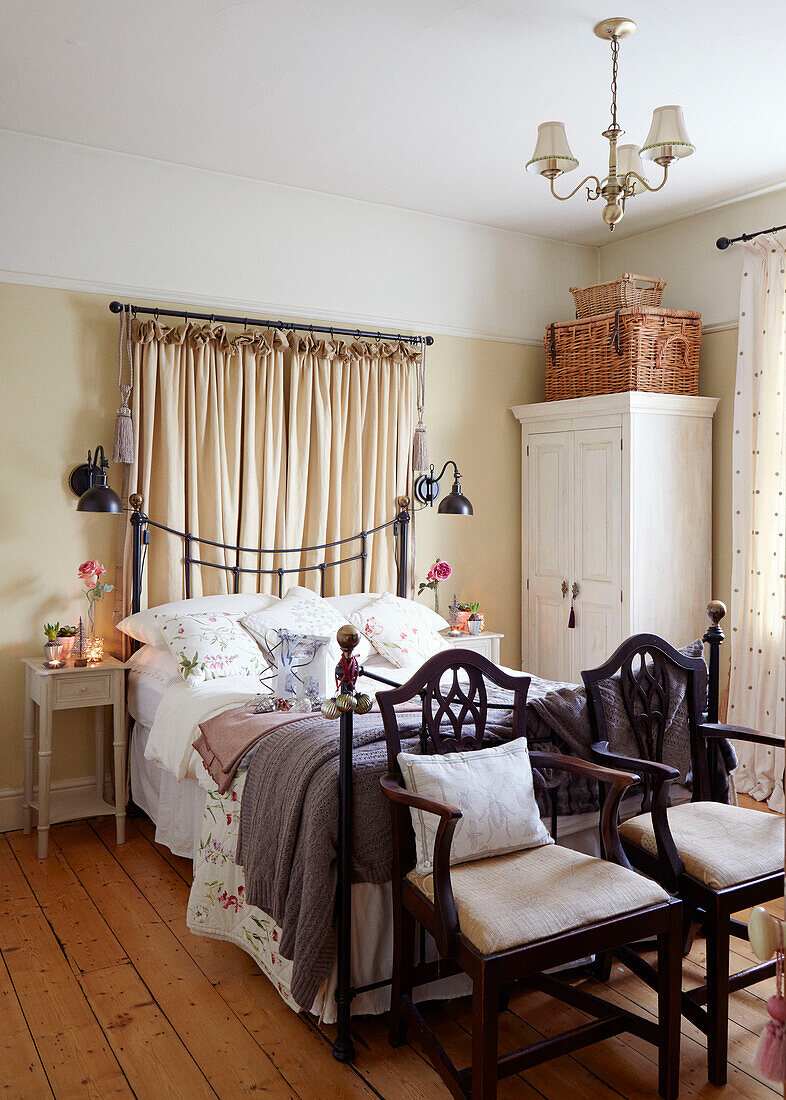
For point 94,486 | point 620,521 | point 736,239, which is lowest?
point 620,521

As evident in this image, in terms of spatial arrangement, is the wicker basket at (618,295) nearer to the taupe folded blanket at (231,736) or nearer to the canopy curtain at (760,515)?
the canopy curtain at (760,515)

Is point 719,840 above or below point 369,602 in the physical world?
below

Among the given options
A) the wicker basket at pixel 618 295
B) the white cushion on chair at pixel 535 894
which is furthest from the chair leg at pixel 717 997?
the wicker basket at pixel 618 295

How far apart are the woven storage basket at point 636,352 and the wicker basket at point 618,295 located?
0.08 metres

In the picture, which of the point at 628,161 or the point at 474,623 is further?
the point at 474,623

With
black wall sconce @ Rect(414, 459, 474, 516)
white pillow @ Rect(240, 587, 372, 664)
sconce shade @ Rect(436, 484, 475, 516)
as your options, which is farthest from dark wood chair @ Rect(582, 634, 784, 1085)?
black wall sconce @ Rect(414, 459, 474, 516)

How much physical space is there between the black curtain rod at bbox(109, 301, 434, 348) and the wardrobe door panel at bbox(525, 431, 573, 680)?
916 mm

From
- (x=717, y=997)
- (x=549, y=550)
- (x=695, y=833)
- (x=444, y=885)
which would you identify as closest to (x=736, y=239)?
(x=549, y=550)

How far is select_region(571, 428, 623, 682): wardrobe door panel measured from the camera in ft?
14.8

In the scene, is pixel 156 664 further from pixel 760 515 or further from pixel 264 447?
pixel 760 515

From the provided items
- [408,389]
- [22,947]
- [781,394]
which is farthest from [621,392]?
[22,947]

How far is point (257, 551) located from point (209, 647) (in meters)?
0.81

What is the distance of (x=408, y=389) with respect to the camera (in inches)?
186

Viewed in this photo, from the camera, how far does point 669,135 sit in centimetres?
263
